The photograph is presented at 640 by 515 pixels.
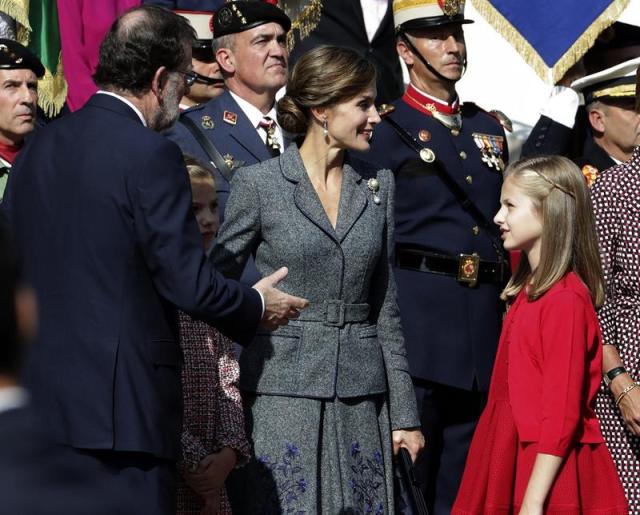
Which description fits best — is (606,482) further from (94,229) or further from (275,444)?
(94,229)

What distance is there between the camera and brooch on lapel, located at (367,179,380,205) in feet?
15.9

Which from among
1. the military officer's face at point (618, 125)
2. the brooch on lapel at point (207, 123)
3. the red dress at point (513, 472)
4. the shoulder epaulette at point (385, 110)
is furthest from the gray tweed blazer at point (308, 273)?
the military officer's face at point (618, 125)

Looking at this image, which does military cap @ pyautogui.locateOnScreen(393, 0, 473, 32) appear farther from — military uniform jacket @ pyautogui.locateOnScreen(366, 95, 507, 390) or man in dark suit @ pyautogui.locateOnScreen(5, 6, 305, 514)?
man in dark suit @ pyautogui.locateOnScreen(5, 6, 305, 514)

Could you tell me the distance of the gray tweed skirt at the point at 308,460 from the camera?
4.55 metres

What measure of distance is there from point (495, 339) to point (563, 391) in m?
1.82

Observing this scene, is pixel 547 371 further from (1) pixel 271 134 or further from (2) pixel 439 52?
(2) pixel 439 52

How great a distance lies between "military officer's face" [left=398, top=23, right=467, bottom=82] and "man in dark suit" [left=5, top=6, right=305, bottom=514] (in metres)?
2.48

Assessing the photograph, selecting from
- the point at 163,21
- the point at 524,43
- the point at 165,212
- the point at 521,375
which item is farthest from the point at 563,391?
the point at 524,43

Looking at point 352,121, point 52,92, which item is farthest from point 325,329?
point 52,92

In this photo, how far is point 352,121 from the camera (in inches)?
189

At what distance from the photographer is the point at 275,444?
4.58 meters

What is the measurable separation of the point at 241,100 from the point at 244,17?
45 cm

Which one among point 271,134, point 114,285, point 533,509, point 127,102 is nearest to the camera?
point 114,285

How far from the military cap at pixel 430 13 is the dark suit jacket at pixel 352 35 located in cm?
81
